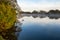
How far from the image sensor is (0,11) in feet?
118

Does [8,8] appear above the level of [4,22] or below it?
above

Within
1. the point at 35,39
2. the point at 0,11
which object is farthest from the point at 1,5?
the point at 35,39

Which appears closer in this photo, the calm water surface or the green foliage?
the green foliage

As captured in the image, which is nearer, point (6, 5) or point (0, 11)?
point (0, 11)

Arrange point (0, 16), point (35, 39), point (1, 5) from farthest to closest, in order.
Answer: point (35, 39), point (1, 5), point (0, 16)

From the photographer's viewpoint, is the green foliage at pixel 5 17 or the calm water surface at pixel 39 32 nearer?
the green foliage at pixel 5 17

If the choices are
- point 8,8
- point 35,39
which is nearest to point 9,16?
point 8,8

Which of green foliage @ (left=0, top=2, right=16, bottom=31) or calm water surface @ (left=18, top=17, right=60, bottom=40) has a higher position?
calm water surface @ (left=18, top=17, right=60, bottom=40)

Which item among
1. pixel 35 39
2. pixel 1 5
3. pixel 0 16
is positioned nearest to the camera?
pixel 0 16

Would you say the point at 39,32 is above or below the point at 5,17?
above

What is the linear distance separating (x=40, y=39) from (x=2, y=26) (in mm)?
11465

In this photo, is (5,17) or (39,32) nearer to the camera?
(5,17)

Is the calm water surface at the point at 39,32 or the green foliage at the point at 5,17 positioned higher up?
the calm water surface at the point at 39,32

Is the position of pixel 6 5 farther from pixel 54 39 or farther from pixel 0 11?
pixel 54 39
